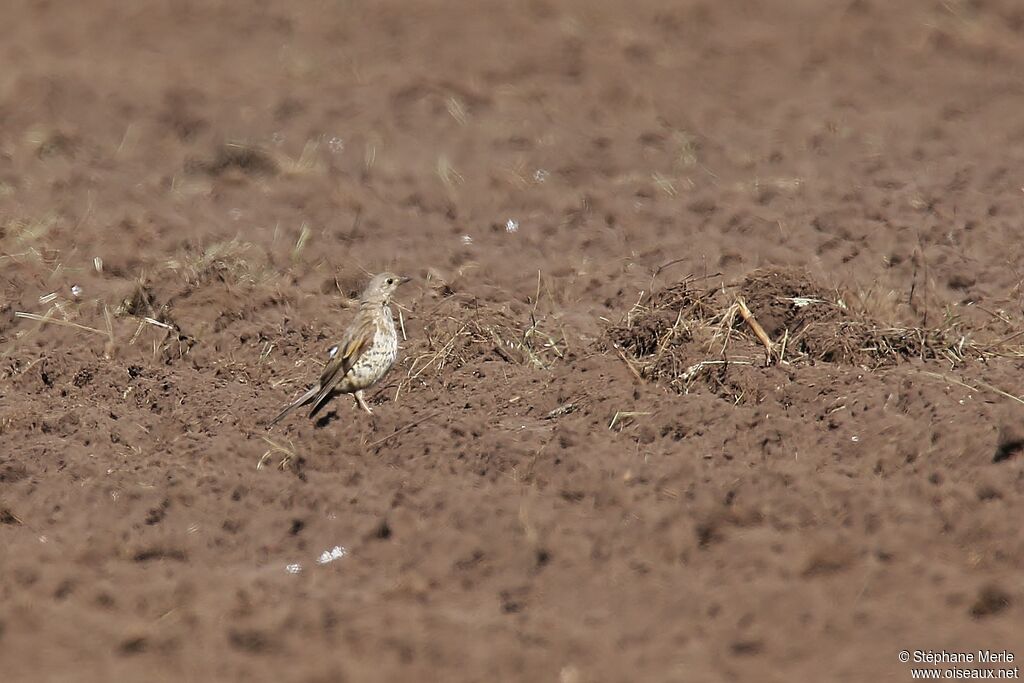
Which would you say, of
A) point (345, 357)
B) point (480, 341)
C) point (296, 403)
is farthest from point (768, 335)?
point (296, 403)

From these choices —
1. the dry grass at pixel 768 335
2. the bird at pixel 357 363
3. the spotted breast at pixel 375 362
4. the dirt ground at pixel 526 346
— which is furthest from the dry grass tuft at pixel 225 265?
the dry grass at pixel 768 335

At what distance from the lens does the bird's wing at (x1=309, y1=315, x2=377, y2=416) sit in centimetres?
823

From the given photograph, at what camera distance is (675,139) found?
1291cm

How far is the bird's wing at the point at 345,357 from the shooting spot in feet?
27.0

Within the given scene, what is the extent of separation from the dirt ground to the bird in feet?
0.49

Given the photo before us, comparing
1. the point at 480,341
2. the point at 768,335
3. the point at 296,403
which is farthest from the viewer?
the point at 480,341

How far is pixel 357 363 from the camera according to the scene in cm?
827

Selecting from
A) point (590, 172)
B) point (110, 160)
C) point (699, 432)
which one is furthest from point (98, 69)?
point (699, 432)

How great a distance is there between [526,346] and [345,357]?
1224mm

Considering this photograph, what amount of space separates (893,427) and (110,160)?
297 inches

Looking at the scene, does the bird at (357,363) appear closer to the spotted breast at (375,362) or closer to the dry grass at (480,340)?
the spotted breast at (375,362)

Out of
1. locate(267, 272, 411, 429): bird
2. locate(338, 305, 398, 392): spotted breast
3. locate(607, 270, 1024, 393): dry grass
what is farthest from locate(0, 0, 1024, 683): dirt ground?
locate(338, 305, 398, 392): spotted breast

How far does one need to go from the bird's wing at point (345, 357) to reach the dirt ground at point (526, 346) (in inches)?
7.3

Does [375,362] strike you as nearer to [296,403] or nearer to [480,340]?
[296,403]
